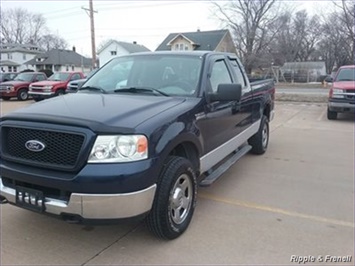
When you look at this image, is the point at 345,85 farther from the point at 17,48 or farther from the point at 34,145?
the point at 17,48

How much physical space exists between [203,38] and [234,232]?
177 ft

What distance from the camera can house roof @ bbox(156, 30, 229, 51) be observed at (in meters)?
53.2

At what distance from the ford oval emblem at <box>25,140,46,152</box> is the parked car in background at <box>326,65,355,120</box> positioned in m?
10.5

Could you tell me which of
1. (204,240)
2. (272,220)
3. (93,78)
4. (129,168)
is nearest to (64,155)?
(129,168)

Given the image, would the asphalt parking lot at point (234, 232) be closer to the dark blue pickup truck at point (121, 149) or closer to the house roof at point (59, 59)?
the dark blue pickup truck at point (121, 149)

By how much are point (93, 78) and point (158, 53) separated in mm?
911

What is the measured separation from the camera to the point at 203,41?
55.0 meters

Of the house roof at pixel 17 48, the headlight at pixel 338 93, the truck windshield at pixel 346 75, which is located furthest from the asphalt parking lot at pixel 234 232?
the house roof at pixel 17 48

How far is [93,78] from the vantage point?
4.74m

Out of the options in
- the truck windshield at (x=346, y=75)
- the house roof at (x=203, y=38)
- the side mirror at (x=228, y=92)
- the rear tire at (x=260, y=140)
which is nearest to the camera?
the side mirror at (x=228, y=92)

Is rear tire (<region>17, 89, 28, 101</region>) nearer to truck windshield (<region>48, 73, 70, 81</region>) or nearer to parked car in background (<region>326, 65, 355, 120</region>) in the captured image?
truck windshield (<region>48, 73, 70, 81</region>)

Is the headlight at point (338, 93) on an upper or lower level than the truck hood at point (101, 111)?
lower

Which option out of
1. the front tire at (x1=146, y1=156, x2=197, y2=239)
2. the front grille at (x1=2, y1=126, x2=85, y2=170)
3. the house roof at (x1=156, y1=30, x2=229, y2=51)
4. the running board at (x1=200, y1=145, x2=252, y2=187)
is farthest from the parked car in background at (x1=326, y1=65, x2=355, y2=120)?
the house roof at (x1=156, y1=30, x2=229, y2=51)

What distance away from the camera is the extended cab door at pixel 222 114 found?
4.12 metres
